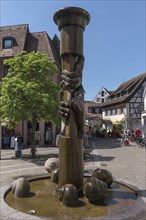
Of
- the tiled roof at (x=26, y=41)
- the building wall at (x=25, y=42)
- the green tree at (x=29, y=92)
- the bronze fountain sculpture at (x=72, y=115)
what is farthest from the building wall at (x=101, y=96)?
the bronze fountain sculpture at (x=72, y=115)

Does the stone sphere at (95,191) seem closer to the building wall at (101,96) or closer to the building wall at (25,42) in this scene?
the building wall at (25,42)

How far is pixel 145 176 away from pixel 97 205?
5399 mm

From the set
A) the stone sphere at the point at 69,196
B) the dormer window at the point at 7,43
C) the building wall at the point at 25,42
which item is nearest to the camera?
the stone sphere at the point at 69,196

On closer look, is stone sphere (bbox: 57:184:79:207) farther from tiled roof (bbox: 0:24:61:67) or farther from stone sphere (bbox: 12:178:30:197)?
tiled roof (bbox: 0:24:61:67)

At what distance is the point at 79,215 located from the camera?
6.31 m

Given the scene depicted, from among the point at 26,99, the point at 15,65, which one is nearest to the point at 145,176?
the point at 26,99

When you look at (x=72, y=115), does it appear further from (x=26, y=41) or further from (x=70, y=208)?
(x=26, y=41)

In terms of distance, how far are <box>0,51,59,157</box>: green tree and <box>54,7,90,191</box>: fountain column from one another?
8.94 meters

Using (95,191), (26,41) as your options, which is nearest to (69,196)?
(95,191)

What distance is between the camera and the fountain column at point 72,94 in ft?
24.6

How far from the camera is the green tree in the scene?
54.7ft

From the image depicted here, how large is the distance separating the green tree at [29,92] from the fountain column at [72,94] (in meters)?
8.94

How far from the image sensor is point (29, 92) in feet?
53.7

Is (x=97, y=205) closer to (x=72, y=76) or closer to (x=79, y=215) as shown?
(x=79, y=215)
